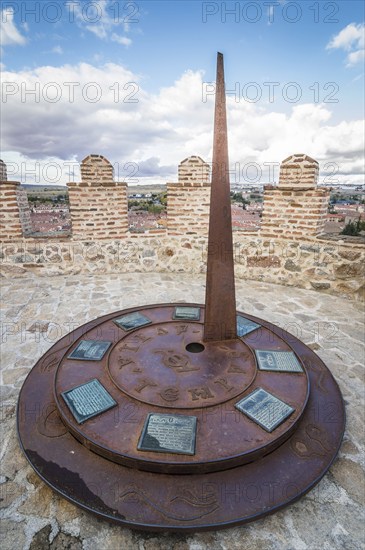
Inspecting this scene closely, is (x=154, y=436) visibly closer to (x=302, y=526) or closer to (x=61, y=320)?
(x=302, y=526)

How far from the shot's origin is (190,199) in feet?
18.9

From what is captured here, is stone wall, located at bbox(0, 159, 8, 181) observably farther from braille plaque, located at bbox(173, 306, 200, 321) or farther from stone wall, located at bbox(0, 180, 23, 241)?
braille plaque, located at bbox(173, 306, 200, 321)

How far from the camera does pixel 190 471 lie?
178cm

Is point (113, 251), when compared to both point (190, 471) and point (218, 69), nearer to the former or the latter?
point (218, 69)

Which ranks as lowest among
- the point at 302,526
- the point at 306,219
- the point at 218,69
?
the point at 302,526

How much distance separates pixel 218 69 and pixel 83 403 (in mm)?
2849

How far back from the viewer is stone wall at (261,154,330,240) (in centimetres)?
497

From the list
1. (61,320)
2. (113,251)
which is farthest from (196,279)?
(61,320)

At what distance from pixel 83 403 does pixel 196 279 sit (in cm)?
393

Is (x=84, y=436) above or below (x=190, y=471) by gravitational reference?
above

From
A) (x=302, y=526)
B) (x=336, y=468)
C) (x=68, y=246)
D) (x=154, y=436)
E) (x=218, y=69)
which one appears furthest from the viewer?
(x=68, y=246)

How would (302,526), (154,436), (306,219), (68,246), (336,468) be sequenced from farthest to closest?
(68,246)
(306,219)
(336,468)
(154,436)
(302,526)

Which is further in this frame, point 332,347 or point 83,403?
point 332,347

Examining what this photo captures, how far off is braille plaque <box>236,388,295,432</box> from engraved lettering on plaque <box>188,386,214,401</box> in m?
0.22
